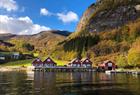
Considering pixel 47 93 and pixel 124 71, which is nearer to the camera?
pixel 47 93


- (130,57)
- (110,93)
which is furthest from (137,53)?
(110,93)

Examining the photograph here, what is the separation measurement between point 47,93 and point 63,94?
3.90m

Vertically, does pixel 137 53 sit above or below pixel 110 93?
above

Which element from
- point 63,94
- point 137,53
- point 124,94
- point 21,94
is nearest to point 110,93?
point 124,94

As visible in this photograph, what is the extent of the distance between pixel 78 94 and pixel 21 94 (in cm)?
1306

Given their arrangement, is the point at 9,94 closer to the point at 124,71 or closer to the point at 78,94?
the point at 78,94

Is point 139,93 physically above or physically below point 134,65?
below

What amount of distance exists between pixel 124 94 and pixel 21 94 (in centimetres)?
2350

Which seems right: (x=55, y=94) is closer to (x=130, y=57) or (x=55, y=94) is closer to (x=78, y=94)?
(x=78, y=94)

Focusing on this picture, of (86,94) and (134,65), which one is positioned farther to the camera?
(134,65)

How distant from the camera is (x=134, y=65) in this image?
630 feet

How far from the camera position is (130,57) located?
188000 millimetres

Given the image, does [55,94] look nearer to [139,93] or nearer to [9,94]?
[9,94]

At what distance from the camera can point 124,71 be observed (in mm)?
187750
